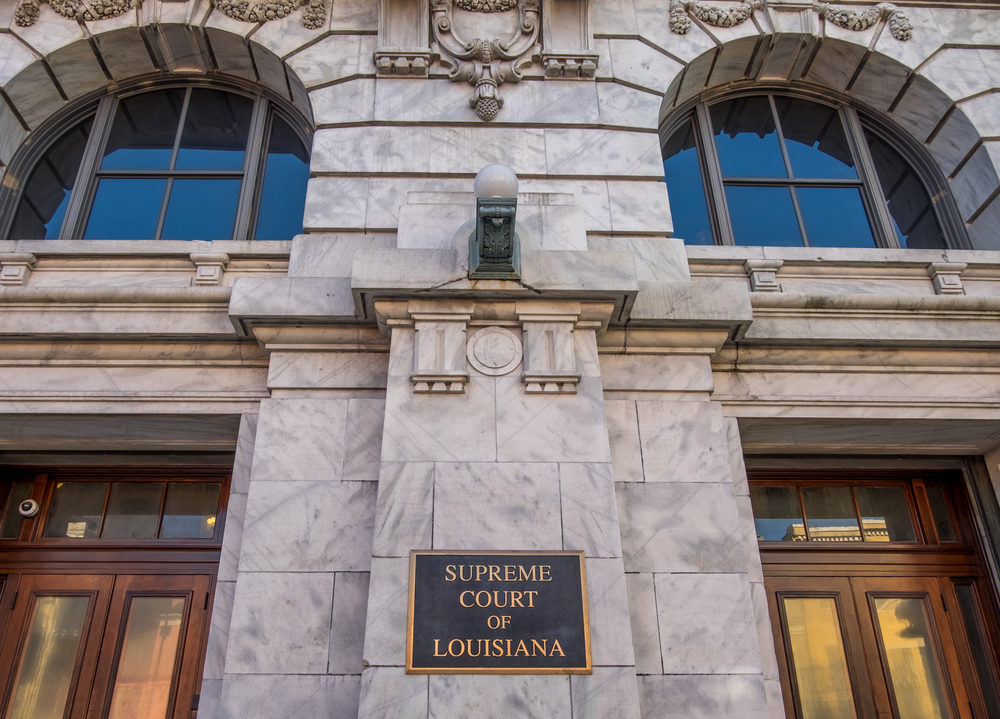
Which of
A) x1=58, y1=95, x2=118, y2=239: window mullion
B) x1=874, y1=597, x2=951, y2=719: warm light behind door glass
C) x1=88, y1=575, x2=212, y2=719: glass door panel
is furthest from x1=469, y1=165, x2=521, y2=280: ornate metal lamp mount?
x1=58, y1=95, x2=118, y2=239: window mullion

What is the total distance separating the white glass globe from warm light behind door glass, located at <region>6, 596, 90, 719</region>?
547 cm

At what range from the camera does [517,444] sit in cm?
603

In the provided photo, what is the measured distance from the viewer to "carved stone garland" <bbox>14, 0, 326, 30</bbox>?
944 centimetres

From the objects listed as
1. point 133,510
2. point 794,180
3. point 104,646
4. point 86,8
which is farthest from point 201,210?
point 794,180

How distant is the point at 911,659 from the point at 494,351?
502cm

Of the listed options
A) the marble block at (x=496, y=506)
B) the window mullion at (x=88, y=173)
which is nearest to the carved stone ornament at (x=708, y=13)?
the marble block at (x=496, y=506)

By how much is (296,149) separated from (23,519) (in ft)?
16.9

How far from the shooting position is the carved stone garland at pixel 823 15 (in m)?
9.64

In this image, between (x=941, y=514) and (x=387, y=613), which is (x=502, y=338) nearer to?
(x=387, y=613)

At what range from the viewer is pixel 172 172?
9359 mm

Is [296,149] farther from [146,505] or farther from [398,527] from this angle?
[398,527]

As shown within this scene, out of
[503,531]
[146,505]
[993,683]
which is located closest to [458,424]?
[503,531]

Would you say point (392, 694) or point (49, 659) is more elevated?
point (49, 659)

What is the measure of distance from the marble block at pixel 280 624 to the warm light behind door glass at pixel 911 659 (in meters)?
5.30
